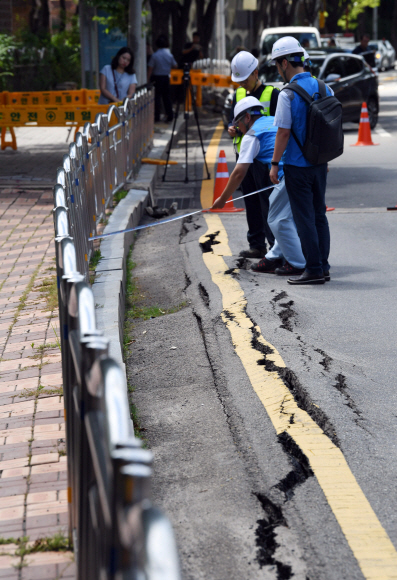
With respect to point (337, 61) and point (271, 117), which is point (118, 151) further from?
point (337, 61)

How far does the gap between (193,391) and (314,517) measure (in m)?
1.51

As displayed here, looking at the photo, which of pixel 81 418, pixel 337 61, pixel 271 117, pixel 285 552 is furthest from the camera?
pixel 337 61

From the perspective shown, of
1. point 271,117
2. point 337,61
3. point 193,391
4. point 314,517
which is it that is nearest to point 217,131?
point 337,61

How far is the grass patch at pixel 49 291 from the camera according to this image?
600 cm

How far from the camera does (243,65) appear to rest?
6.59 m

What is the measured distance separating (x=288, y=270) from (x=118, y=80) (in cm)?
679

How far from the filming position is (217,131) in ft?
63.0

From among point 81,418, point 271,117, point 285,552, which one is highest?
point 271,117

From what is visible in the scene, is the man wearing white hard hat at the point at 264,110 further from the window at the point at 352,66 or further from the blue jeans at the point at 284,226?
the window at the point at 352,66

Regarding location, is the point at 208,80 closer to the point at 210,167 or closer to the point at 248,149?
the point at 210,167

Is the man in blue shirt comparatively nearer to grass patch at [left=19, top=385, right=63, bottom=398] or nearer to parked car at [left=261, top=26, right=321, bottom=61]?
grass patch at [left=19, top=385, right=63, bottom=398]

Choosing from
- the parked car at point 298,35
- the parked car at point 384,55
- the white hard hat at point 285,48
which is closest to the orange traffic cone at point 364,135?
the white hard hat at point 285,48

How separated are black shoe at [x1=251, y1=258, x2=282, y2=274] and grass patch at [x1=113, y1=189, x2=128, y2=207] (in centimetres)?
303

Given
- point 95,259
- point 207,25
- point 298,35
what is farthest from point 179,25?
point 95,259
